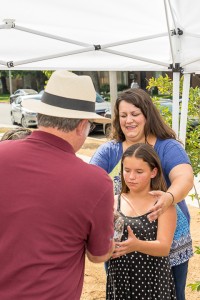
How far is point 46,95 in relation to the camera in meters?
2.02

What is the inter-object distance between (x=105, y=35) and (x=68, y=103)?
2.65 meters

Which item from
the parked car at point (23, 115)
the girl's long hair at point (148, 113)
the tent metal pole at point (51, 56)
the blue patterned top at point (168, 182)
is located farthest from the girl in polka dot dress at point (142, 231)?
the parked car at point (23, 115)

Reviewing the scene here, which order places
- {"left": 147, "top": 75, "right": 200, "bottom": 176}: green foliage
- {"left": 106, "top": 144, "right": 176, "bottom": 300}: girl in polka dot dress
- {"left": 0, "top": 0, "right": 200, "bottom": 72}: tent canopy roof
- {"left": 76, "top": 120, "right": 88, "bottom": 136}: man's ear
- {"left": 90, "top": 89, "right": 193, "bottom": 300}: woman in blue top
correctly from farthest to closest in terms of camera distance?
{"left": 147, "top": 75, "right": 200, "bottom": 176}: green foliage < {"left": 0, "top": 0, "right": 200, "bottom": 72}: tent canopy roof < {"left": 90, "top": 89, "right": 193, "bottom": 300}: woman in blue top < {"left": 106, "top": 144, "right": 176, "bottom": 300}: girl in polka dot dress < {"left": 76, "top": 120, "right": 88, "bottom": 136}: man's ear

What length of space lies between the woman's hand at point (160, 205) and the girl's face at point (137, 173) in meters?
0.17

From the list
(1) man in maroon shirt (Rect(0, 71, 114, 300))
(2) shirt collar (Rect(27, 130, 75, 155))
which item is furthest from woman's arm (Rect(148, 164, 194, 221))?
(2) shirt collar (Rect(27, 130, 75, 155))

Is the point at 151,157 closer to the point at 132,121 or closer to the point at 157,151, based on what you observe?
the point at 157,151

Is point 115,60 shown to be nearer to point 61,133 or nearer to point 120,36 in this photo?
point 120,36

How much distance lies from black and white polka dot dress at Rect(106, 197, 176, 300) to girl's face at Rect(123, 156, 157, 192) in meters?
0.17

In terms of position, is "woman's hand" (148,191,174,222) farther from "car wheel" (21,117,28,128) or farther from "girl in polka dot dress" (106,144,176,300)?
"car wheel" (21,117,28,128)

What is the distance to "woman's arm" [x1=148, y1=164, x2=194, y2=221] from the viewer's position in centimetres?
259

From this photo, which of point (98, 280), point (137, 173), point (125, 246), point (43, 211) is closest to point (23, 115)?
point (98, 280)

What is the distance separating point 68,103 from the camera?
75.5 inches

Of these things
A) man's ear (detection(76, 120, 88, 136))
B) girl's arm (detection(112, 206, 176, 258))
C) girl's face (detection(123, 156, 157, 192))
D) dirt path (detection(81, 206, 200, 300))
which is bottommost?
dirt path (detection(81, 206, 200, 300))

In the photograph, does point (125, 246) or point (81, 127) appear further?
point (125, 246)
